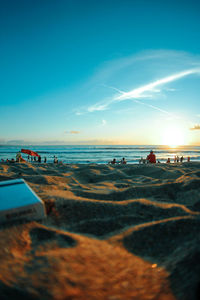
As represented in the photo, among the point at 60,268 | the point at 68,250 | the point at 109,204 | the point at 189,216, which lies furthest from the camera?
the point at 109,204

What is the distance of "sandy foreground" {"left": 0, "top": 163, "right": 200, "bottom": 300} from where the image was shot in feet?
3.86

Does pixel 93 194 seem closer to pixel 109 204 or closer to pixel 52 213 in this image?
pixel 109 204

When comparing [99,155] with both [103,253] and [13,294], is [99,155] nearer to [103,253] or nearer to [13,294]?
[103,253]

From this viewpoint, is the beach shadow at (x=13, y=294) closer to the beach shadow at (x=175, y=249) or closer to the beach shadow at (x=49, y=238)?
the beach shadow at (x=49, y=238)

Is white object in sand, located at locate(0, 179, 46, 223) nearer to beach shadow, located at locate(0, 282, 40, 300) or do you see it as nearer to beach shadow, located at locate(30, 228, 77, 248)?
beach shadow, located at locate(30, 228, 77, 248)

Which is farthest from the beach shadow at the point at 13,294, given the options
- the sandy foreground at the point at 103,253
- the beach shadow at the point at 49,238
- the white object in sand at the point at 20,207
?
the white object in sand at the point at 20,207

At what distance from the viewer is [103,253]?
1696 mm

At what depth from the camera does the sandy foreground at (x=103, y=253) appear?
1178 mm

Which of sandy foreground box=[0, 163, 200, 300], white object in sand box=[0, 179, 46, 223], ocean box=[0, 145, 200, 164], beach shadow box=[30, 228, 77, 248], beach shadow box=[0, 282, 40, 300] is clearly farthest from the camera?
ocean box=[0, 145, 200, 164]

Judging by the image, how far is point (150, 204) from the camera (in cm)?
301

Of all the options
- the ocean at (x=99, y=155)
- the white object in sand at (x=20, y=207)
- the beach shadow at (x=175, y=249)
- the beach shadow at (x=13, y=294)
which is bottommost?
the ocean at (x=99, y=155)

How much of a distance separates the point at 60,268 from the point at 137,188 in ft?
9.52

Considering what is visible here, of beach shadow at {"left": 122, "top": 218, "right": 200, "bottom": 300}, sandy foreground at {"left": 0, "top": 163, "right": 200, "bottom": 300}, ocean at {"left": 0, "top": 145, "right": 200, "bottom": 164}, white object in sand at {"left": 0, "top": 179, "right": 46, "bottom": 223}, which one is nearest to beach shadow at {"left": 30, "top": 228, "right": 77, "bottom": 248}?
sandy foreground at {"left": 0, "top": 163, "right": 200, "bottom": 300}

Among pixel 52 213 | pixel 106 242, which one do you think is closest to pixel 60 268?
pixel 106 242
